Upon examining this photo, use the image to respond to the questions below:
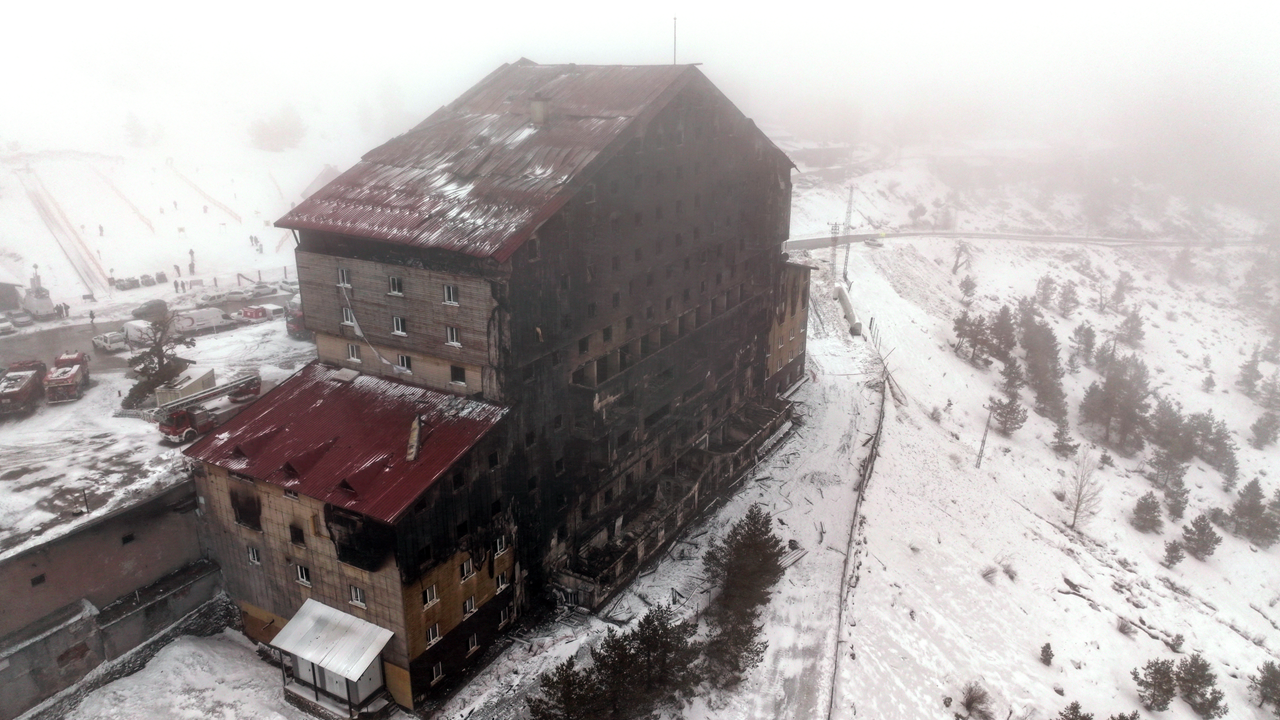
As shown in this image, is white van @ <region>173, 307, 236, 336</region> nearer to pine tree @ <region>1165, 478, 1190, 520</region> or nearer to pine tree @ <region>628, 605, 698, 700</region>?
pine tree @ <region>628, 605, 698, 700</region>

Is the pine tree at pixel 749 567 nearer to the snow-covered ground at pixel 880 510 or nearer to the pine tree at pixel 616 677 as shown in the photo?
the snow-covered ground at pixel 880 510

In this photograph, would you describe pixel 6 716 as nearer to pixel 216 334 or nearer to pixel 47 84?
pixel 216 334

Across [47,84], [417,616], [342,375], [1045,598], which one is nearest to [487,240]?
[342,375]

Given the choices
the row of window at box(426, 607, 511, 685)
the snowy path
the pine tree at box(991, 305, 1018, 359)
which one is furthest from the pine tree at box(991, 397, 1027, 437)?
the row of window at box(426, 607, 511, 685)

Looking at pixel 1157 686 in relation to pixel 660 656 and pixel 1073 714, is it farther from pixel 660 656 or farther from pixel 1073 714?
pixel 660 656

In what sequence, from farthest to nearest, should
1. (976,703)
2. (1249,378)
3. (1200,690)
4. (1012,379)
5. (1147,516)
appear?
1. (1249,378)
2. (1012,379)
3. (1147,516)
4. (1200,690)
5. (976,703)

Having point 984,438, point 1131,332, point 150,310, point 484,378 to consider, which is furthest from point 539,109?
point 1131,332

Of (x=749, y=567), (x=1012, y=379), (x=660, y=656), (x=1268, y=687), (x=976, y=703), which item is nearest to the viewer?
(x=660, y=656)

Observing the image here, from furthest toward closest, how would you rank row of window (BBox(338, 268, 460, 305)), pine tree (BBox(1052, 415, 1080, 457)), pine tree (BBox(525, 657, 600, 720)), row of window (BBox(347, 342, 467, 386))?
pine tree (BBox(1052, 415, 1080, 457)), row of window (BBox(347, 342, 467, 386)), row of window (BBox(338, 268, 460, 305)), pine tree (BBox(525, 657, 600, 720))
